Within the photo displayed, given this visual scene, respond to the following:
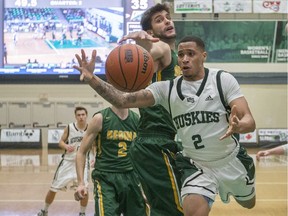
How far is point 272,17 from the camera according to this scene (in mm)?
19406

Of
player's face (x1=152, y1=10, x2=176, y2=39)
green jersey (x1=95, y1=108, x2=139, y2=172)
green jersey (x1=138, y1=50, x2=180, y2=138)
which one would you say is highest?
player's face (x1=152, y1=10, x2=176, y2=39)

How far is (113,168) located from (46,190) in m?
5.34

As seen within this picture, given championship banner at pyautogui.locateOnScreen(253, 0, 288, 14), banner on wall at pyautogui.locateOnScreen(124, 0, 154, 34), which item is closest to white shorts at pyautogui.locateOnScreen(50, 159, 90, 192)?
banner on wall at pyautogui.locateOnScreen(124, 0, 154, 34)

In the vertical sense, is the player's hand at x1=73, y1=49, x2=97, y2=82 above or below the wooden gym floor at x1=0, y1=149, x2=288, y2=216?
above

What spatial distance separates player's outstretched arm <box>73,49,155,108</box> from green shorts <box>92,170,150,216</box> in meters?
1.09

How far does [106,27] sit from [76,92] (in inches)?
127

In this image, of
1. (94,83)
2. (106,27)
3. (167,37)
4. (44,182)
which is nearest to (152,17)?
(167,37)

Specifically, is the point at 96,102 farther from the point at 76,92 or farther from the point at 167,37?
the point at 167,37

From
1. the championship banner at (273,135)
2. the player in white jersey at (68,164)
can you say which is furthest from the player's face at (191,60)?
the championship banner at (273,135)

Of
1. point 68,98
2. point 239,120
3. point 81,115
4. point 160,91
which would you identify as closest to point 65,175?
point 81,115

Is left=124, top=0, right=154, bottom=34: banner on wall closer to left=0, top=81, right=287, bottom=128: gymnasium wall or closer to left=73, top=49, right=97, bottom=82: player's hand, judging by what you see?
left=0, top=81, right=287, bottom=128: gymnasium wall

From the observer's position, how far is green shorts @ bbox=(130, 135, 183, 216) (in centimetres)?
427

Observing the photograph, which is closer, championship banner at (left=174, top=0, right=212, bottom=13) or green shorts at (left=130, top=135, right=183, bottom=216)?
green shorts at (left=130, top=135, right=183, bottom=216)

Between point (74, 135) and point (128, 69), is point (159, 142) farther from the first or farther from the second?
point (74, 135)
